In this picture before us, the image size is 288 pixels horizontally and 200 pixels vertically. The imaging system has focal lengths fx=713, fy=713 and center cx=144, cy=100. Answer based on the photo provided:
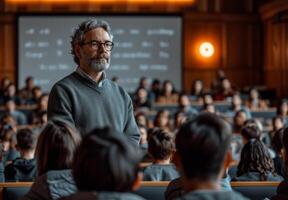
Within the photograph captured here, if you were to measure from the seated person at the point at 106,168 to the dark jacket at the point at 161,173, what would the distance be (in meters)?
2.75

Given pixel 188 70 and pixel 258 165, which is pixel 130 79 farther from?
pixel 258 165

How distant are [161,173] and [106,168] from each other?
112 inches

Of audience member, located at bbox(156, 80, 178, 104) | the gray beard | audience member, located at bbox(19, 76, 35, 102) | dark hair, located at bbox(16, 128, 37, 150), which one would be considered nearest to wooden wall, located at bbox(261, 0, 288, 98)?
audience member, located at bbox(156, 80, 178, 104)

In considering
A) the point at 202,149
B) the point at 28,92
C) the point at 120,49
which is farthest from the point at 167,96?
the point at 202,149

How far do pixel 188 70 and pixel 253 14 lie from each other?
196cm

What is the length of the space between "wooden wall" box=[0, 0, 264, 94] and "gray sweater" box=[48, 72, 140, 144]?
39.3 ft

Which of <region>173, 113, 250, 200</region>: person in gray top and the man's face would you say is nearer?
<region>173, 113, 250, 200</region>: person in gray top

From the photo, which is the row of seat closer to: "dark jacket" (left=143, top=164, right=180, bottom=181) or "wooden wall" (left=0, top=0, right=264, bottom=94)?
"dark jacket" (left=143, top=164, right=180, bottom=181)

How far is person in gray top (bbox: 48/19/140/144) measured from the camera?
127 inches

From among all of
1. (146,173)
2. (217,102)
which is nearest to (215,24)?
(217,102)

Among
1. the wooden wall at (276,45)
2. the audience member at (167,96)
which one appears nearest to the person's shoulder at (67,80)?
the audience member at (167,96)

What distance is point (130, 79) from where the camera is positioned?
15.1 meters

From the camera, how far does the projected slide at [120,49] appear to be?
593 inches

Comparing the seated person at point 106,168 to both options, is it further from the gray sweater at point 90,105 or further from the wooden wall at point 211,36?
the wooden wall at point 211,36
